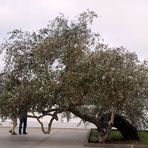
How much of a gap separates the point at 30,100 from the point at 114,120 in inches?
165

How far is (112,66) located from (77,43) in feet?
5.44

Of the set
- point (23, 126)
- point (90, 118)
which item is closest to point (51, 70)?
point (90, 118)

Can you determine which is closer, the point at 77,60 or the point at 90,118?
the point at 77,60

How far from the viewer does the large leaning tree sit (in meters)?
20.7

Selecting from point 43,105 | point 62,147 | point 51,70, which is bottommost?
point 62,147

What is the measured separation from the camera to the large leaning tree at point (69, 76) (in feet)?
67.9

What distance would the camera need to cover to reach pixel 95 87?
68.7 feet

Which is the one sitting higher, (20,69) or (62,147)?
(20,69)

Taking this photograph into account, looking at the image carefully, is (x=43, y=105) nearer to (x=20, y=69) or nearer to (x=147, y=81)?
(x=20, y=69)

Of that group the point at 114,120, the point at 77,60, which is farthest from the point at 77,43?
the point at 114,120

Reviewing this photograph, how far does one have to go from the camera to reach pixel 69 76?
A: 67.6 ft

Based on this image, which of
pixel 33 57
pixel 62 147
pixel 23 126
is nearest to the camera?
pixel 62 147

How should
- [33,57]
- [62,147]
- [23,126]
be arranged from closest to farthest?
[62,147] < [33,57] < [23,126]

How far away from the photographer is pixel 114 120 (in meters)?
23.4
